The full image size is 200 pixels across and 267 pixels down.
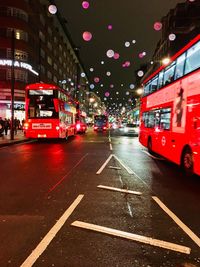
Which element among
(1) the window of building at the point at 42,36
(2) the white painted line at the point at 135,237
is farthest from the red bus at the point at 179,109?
(1) the window of building at the point at 42,36

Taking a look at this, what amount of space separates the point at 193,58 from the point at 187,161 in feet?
10.6

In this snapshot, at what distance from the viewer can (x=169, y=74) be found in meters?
12.9

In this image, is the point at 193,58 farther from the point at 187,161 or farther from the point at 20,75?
the point at 20,75

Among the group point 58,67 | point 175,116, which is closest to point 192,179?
point 175,116

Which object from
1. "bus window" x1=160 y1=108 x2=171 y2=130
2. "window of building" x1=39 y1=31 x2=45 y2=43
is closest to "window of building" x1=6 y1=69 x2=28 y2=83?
"window of building" x1=39 y1=31 x2=45 y2=43

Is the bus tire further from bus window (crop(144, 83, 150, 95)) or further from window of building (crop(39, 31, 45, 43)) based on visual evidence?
window of building (crop(39, 31, 45, 43))

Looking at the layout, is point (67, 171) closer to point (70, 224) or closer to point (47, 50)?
point (70, 224)

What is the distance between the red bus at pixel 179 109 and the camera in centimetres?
934

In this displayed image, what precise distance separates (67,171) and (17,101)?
3998cm

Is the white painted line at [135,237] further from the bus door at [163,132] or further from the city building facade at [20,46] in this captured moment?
the city building facade at [20,46]

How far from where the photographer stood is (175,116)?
11.5 meters

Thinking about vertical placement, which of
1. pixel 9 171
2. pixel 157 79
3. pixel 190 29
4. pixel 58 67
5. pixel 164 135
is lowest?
pixel 9 171

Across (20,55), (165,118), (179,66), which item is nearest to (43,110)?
(165,118)

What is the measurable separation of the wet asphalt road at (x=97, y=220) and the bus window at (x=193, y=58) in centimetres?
353
